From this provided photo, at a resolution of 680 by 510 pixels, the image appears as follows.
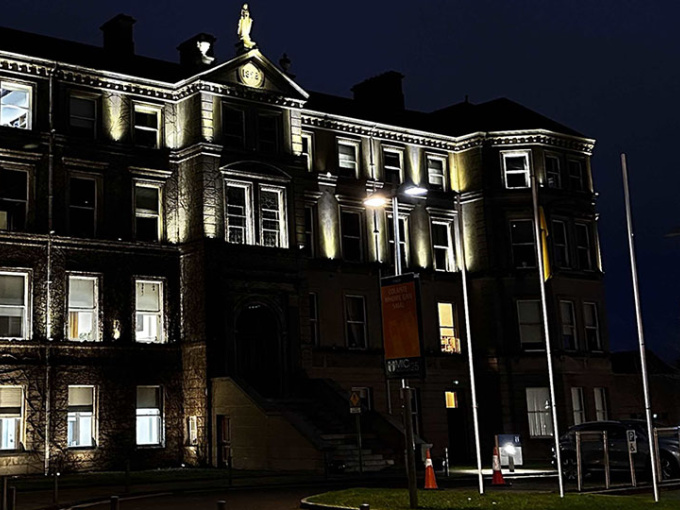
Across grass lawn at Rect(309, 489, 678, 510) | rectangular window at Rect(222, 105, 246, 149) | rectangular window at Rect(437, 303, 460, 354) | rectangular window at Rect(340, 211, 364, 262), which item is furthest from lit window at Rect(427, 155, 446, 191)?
grass lawn at Rect(309, 489, 678, 510)

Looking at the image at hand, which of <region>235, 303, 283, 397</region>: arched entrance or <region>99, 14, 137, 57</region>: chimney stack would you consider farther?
<region>99, 14, 137, 57</region>: chimney stack

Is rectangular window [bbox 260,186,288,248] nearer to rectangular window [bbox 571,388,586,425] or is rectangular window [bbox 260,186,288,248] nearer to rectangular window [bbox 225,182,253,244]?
rectangular window [bbox 225,182,253,244]

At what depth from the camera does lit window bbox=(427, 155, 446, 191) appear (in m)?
48.2

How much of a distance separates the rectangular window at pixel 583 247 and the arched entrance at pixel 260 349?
54.5 feet

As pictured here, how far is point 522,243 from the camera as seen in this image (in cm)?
4666

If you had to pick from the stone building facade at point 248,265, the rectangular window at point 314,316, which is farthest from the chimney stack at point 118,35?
the rectangular window at point 314,316

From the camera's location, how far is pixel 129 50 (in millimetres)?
43438

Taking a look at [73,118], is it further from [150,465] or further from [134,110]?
[150,465]

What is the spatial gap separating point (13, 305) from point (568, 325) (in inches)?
999

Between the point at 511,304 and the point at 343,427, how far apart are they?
1356cm

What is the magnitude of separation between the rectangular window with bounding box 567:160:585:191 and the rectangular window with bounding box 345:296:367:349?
12.8 meters

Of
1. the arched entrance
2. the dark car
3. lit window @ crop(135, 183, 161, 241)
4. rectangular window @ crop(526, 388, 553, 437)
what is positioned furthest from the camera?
rectangular window @ crop(526, 388, 553, 437)

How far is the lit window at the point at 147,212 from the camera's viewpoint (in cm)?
3866

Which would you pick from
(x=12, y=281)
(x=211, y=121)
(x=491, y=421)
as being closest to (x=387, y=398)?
(x=491, y=421)
